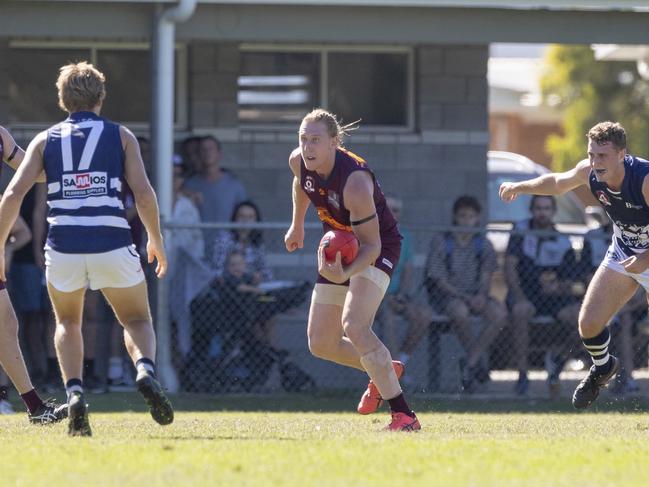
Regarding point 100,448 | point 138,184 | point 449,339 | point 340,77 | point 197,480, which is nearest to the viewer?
point 197,480

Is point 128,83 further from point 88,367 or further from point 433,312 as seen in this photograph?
point 433,312

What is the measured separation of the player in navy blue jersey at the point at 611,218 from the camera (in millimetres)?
8438

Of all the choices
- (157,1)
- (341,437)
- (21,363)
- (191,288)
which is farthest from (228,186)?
(341,437)

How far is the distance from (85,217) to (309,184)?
138 centimetres

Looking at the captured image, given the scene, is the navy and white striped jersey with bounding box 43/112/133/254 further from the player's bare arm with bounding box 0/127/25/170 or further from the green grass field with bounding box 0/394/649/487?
the player's bare arm with bounding box 0/127/25/170

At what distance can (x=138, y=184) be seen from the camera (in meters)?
7.48

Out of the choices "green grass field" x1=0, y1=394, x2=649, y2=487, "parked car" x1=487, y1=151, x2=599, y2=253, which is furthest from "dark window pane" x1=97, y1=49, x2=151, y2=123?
"green grass field" x1=0, y1=394, x2=649, y2=487

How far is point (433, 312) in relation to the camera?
12.4 m

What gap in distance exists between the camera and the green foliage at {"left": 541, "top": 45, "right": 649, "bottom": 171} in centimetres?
3584

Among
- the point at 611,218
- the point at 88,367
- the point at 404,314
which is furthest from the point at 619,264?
the point at 88,367

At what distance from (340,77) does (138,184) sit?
716 cm

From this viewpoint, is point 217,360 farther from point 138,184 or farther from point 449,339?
point 138,184

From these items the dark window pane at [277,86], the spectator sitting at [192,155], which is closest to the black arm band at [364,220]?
the spectator sitting at [192,155]

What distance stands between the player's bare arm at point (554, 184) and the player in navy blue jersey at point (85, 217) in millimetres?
2517
